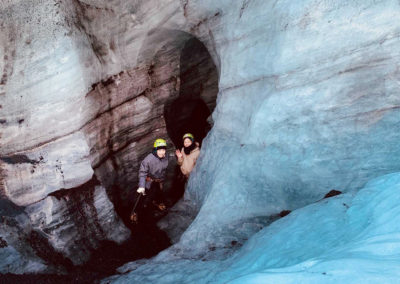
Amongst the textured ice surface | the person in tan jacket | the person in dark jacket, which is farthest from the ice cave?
the person in tan jacket

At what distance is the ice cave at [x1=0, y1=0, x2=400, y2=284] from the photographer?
12.8ft

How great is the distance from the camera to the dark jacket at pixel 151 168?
303 inches

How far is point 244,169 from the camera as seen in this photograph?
6.00 m

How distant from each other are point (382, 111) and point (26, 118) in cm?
639

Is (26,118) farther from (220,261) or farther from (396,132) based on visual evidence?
(396,132)

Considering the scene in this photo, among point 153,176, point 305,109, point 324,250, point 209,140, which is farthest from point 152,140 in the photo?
point 324,250

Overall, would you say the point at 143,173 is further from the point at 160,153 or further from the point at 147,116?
the point at 147,116

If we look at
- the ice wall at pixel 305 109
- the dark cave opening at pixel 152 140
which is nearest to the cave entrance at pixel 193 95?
the dark cave opening at pixel 152 140

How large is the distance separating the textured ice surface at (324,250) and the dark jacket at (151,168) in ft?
9.30

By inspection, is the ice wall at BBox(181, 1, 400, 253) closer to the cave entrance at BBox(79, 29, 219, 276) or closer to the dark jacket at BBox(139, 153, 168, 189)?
the dark jacket at BBox(139, 153, 168, 189)

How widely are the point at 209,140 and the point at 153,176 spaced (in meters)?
1.67

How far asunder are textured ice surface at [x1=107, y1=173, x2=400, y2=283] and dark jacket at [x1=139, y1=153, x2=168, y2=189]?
112 inches

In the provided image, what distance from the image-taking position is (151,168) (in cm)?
797

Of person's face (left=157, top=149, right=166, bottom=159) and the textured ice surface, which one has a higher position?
person's face (left=157, top=149, right=166, bottom=159)
